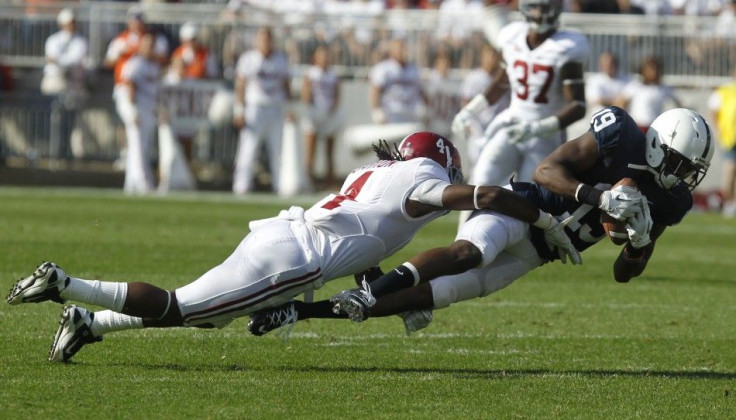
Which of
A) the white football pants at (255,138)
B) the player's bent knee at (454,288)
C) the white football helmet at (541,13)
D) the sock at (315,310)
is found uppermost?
the white football helmet at (541,13)

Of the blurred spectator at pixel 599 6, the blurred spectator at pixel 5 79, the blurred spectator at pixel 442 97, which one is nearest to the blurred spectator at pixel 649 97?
the blurred spectator at pixel 442 97

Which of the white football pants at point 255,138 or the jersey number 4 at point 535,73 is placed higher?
the jersey number 4 at point 535,73

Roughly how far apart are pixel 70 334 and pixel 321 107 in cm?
1205

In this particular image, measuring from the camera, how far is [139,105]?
649 inches

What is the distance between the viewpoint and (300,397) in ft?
16.5

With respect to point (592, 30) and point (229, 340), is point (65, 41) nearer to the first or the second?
point (592, 30)

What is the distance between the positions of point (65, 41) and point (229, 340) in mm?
12408

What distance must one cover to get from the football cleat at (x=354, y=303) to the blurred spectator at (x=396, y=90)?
11.9 metres

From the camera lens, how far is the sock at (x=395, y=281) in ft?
18.2

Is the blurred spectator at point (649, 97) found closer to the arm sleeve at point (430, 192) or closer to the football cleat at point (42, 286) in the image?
the arm sleeve at point (430, 192)

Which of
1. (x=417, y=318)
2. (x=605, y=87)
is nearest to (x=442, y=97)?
(x=605, y=87)

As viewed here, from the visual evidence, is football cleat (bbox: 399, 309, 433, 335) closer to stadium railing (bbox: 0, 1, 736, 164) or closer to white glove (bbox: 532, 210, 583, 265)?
white glove (bbox: 532, 210, 583, 265)

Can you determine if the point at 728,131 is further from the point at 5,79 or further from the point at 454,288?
the point at 454,288

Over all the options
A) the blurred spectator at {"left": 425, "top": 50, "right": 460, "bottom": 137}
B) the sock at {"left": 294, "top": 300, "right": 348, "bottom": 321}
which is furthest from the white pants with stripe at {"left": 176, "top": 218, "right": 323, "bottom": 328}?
the blurred spectator at {"left": 425, "top": 50, "right": 460, "bottom": 137}
